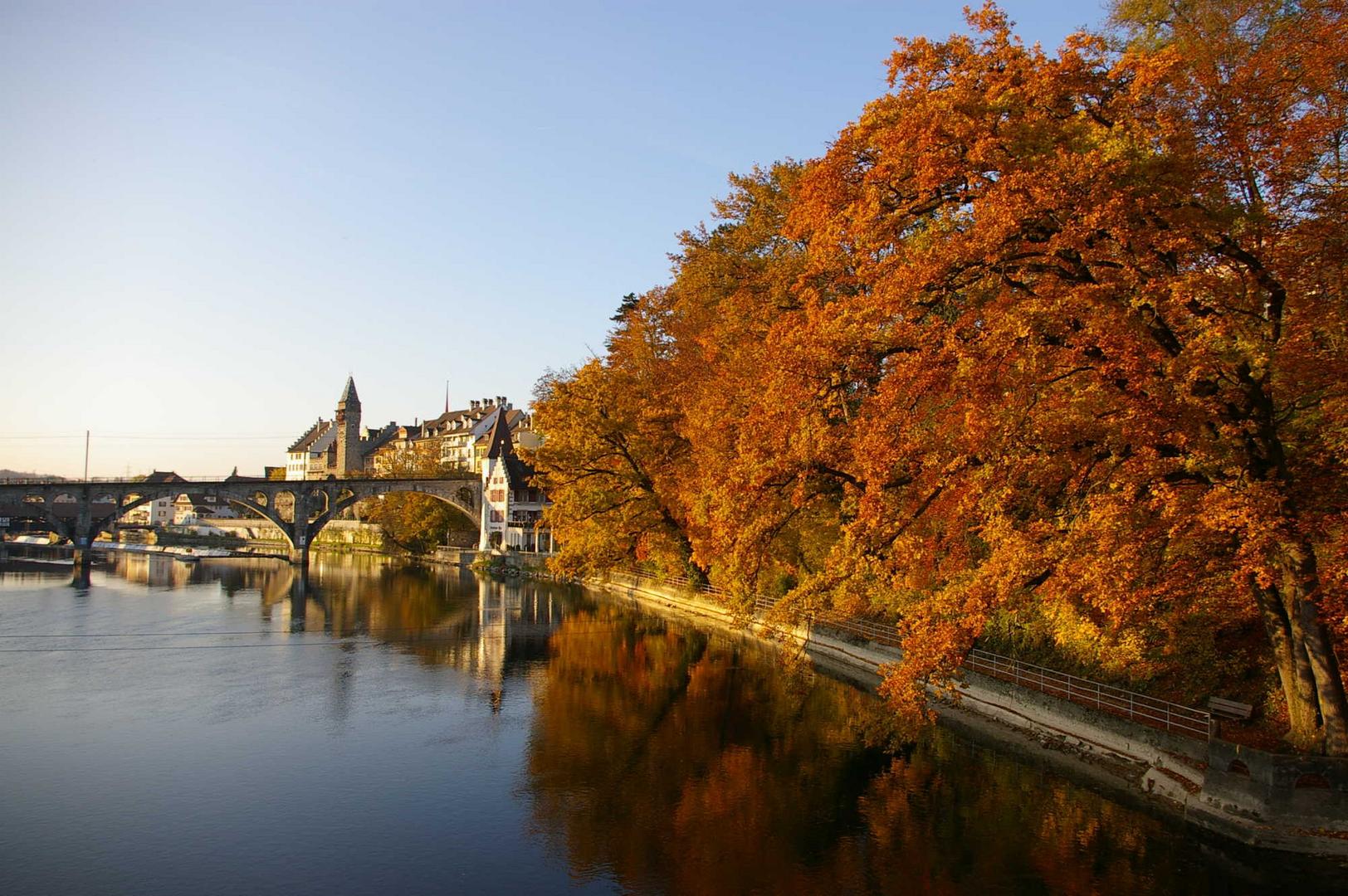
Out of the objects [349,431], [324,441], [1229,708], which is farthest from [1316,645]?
[324,441]

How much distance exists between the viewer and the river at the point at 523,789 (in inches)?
653

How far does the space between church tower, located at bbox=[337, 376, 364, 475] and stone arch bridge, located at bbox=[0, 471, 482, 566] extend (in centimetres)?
4228

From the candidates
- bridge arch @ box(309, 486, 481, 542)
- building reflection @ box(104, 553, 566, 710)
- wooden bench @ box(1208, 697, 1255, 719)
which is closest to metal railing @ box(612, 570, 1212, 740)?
wooden bench @ box(1208, 697, 1255, 719)

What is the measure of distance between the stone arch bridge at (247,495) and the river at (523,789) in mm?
54069

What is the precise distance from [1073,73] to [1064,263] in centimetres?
328

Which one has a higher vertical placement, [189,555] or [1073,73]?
[1073,73]

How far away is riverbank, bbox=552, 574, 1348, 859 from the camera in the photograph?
16562 mm

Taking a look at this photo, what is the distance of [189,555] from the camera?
3895 inches

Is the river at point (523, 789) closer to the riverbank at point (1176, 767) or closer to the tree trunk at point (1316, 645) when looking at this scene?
the riverbank at point (1176, 767)

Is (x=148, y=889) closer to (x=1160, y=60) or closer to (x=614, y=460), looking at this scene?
(x=1160, y=60)

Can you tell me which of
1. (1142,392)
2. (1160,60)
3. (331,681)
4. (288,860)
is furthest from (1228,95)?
(331,681)

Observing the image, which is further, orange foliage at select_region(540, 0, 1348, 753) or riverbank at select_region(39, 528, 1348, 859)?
riverbank at select_region(39, 528, 1348, 859)

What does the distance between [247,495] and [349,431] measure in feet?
161

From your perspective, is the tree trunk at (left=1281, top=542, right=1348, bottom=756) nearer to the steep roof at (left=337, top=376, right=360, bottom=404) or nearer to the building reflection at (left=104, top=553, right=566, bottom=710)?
the building reflection at (left=104, top=553, right=566, bottom=710)
